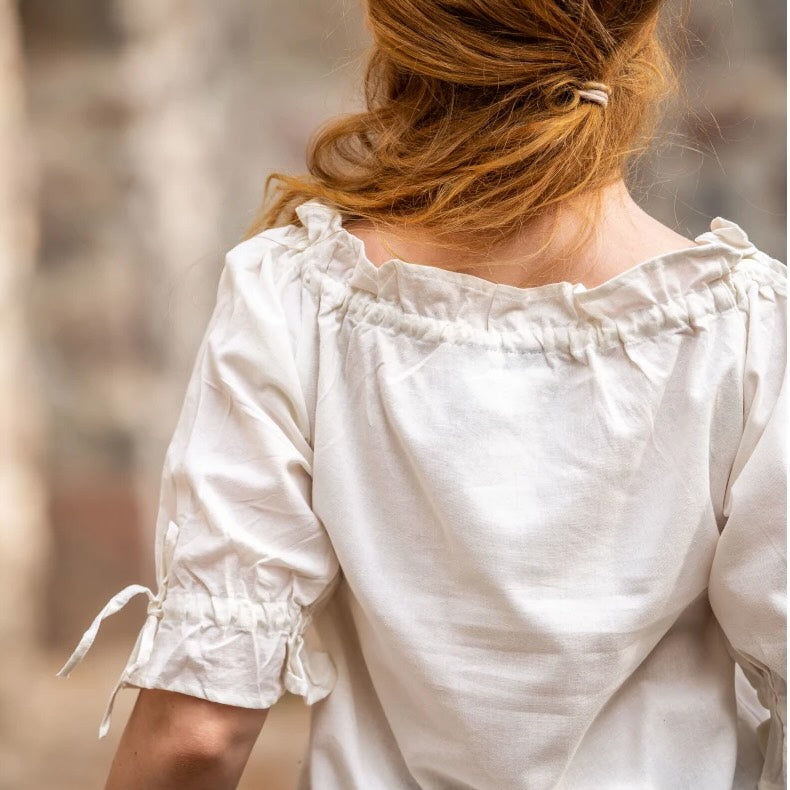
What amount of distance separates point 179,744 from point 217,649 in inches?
2.6

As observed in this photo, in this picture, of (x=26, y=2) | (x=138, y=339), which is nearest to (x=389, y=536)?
(x=138, y=339)

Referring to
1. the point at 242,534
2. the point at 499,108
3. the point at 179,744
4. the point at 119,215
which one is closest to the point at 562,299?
the point at 499,108

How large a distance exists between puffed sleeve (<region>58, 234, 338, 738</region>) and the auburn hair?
0.11 metres

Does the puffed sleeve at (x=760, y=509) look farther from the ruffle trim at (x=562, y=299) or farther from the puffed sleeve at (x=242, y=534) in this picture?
the puffed sleeve at (x=242, y=534)

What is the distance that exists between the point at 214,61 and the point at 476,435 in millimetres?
1664

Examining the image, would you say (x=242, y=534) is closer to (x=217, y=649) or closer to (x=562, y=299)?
(x=217, y=649)

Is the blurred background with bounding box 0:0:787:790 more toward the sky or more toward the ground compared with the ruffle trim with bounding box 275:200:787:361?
more toward the ground

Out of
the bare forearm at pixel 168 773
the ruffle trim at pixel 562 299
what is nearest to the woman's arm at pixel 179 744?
the bare forearm at pixel 168 773

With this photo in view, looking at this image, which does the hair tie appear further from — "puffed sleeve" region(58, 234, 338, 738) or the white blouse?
"puffed sleeve" region(58, 234, 338, 738)

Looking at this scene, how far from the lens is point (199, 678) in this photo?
65 centimetres

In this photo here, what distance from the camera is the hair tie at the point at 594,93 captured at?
652mm

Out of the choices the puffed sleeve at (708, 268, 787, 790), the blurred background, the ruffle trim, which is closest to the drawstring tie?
the ruffle trim

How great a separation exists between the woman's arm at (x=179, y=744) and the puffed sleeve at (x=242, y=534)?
0.05 ft

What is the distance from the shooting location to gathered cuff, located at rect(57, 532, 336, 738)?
0.65m
